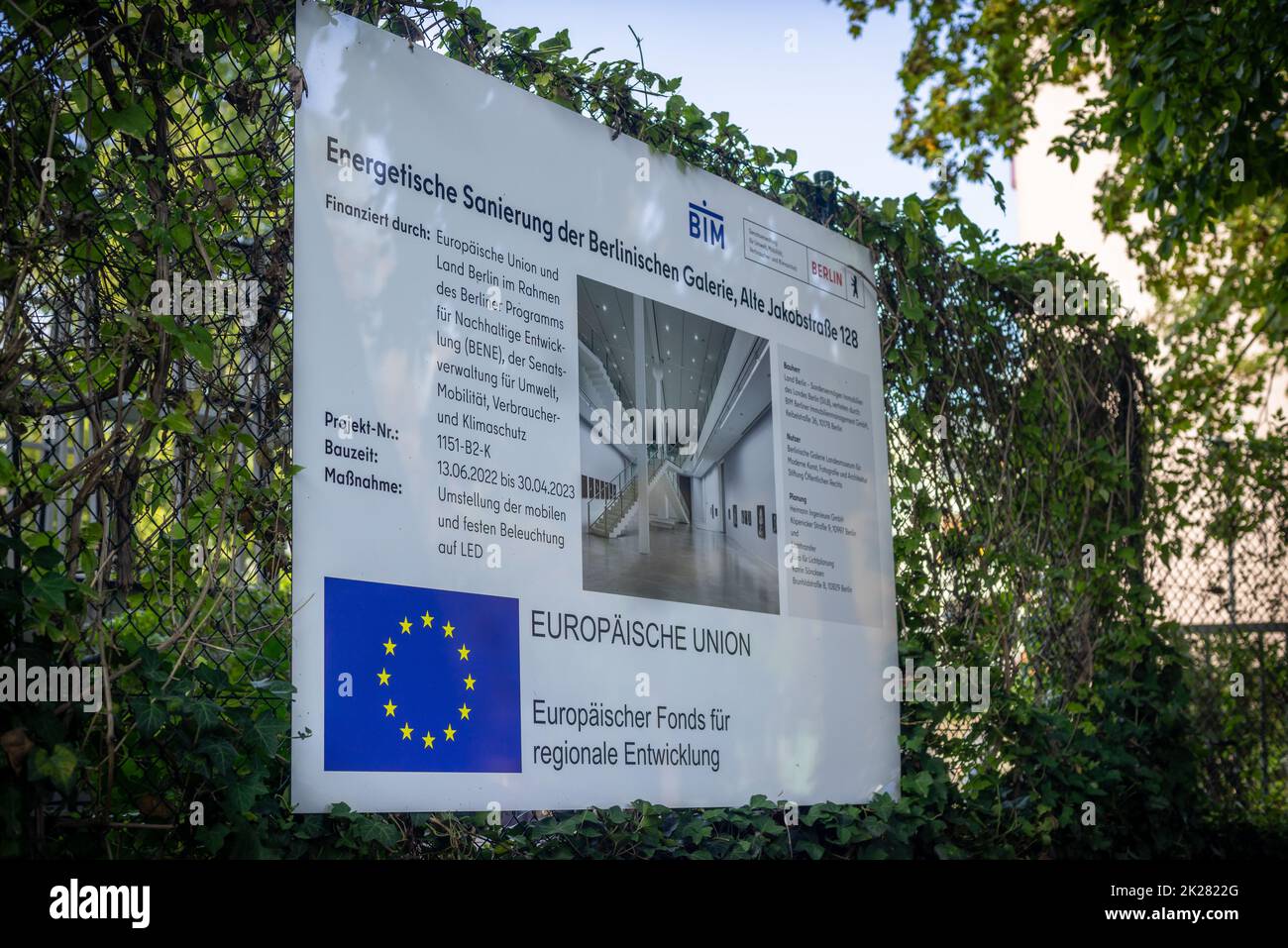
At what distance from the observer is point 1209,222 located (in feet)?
21.9

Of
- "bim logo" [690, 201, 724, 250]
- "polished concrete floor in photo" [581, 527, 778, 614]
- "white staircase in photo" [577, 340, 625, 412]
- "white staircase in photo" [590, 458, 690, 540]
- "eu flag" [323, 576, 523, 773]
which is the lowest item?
"eu flag" [323, 576, 523, 773]

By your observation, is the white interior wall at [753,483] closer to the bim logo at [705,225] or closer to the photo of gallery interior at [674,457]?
the photo of gallery interior at [674,457]

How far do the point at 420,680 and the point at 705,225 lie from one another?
7.27 feet

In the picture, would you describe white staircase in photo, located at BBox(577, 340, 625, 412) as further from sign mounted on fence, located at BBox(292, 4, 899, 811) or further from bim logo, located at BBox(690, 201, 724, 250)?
bim logo, located at BBox(690, 201, 724, 250)

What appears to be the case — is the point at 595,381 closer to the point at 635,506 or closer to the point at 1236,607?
the point at 635,506

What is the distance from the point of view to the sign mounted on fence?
11.6 feet

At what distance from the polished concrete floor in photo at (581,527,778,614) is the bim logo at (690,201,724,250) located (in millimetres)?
1159

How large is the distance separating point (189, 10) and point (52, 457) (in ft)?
4.11

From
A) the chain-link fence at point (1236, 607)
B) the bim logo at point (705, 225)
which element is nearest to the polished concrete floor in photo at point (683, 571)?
the bim logo at point (705, 225)

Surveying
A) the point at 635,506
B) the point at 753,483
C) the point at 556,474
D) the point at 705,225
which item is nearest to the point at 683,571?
the point at 635,506

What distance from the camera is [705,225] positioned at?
4.94 meters

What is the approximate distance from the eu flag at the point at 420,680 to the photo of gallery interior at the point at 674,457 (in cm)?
49

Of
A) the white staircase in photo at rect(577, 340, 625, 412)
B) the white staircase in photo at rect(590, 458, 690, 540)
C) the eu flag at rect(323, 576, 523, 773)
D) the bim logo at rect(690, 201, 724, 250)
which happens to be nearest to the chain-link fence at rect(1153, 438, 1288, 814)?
the bim logo at rect(690, 201, 724, 250)

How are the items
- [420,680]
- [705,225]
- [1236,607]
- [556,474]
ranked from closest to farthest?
[420,680]
[556,474]
[705,225]
[1236,607]
